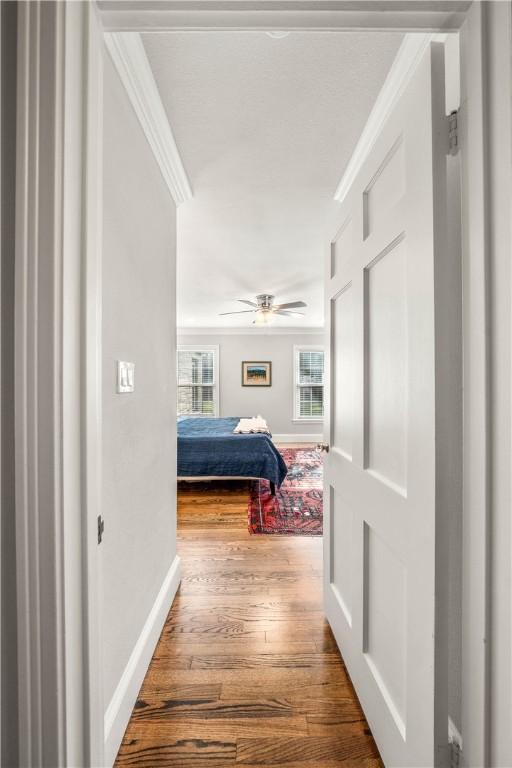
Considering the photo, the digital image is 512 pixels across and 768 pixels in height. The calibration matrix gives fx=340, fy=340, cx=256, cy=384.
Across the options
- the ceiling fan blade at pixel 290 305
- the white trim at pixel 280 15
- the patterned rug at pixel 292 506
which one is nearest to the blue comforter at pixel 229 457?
the patterned rug at pixel 292 506

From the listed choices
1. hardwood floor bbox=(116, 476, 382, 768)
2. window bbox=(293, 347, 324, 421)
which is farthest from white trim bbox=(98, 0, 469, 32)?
window bbox=(293, 347, 324, 421)

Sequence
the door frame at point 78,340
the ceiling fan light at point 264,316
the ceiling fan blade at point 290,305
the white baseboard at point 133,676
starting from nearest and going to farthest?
the door frame at point 78,340, the white baseboard at point 133,676, the ceiling fan blade at point 290,305, the ceiling fan light at point 264,316

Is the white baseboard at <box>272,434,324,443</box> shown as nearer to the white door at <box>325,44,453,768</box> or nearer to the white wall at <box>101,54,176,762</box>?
the white wall at <box>101,54,176,762</box>

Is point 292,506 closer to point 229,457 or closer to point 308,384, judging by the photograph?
point 229,457

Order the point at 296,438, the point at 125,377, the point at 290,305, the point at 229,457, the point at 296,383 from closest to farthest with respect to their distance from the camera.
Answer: the point at 125,377, the point at 229,457, the point at 290,305, the point at 296,438, the point at 296,383

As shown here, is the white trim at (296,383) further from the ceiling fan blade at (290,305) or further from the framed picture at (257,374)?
the ceiling fan blade at (290,305)

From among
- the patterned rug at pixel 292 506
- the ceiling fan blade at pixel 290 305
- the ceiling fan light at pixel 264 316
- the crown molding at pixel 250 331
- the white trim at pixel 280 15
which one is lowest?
the patterned rug at pixel 292 506

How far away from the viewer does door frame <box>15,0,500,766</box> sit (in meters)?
0.63

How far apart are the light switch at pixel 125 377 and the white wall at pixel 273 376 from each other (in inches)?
237

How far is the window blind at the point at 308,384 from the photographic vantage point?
7.34 meters

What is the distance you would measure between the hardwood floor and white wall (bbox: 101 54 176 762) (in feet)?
0.39

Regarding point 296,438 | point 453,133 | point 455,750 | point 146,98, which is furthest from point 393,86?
point 296,438

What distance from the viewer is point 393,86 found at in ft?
4.33

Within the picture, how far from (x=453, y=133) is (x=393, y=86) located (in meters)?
0.75
